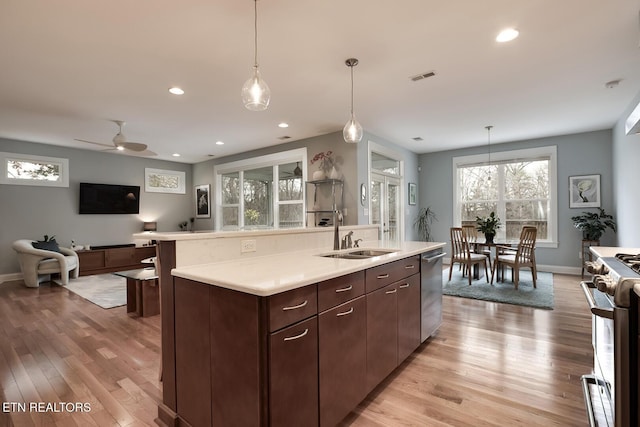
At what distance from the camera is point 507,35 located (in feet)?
8.03

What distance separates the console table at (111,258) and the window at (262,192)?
191cm

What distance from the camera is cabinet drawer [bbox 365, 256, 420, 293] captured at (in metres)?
1.98

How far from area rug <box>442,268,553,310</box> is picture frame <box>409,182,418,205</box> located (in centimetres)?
209

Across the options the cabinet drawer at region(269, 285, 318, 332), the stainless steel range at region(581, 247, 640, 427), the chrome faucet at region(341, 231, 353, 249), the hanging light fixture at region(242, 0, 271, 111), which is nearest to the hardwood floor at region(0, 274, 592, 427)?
the stainless steel range at region(581, 247, 640, 427)

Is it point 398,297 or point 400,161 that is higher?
point 400,161

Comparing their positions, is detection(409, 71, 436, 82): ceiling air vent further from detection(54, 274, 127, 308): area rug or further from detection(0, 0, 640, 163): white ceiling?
detection(54, 274, 127, 308): area rug

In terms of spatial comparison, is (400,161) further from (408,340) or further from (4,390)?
(4,390)

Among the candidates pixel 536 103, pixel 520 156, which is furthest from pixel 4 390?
pixel 520 156

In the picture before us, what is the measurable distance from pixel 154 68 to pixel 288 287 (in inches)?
110

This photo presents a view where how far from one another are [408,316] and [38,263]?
634 cm

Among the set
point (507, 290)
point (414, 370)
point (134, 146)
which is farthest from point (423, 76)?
point (134, 146)

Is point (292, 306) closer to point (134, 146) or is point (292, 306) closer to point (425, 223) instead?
point (134, 146)

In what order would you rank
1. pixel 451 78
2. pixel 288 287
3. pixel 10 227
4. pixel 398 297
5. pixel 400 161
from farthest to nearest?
pixel 400 161
pixel 10 227
pixel 451 78
pixel 398 297
pixel 288 287

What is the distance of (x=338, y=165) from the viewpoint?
5.26 m
